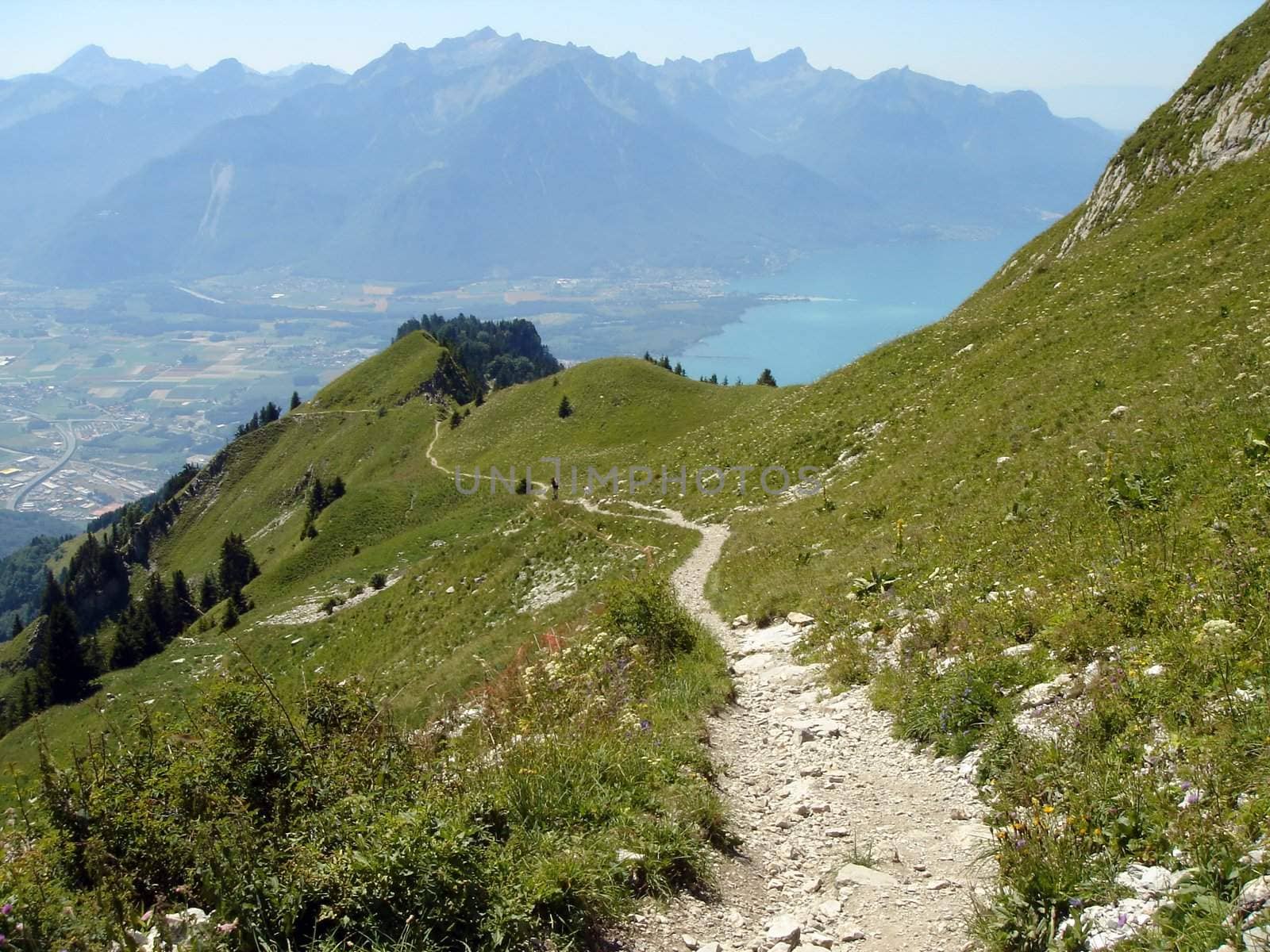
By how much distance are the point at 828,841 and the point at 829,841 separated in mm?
19

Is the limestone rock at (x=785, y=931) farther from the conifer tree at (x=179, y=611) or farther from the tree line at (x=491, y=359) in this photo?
the tree line at (x=491, y=359)

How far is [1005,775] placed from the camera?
760 cm

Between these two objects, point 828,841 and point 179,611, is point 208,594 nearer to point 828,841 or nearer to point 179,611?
point 179,611

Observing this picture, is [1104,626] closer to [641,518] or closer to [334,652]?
[641,518]

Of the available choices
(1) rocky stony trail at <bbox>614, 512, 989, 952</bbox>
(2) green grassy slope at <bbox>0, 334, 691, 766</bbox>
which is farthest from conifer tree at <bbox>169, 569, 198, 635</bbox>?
(1) rocky stony trail at <bbox>614, 512, 989, 952</bbox>

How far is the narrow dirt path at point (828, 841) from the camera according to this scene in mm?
6242

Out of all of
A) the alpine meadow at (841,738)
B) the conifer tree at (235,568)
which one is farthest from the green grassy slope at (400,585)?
the conifer tree at (235,568)

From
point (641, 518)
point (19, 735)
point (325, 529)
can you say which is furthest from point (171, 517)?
point (641, 518)

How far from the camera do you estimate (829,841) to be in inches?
307

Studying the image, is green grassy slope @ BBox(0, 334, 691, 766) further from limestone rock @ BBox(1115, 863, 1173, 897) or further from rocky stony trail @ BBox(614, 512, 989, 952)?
limestone rock @ BBox(1115, 863, 1173, 897)

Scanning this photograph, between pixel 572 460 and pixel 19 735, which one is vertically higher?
pixel 572 460

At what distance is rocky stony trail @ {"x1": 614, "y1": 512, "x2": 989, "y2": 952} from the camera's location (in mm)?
6246

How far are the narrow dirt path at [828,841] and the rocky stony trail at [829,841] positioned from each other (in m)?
0.01

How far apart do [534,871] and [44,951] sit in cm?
328
